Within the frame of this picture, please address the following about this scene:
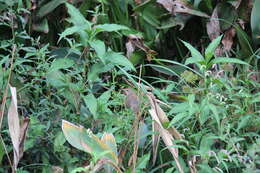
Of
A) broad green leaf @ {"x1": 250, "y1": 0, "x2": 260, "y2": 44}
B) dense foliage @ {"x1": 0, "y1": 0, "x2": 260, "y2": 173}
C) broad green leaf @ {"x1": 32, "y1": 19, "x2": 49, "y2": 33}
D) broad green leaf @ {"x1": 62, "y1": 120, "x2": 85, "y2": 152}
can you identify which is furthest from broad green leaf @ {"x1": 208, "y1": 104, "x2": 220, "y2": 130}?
broad green leaf @ {"x1": 32, "y1": 19, "x2": 49, "y2": 33}

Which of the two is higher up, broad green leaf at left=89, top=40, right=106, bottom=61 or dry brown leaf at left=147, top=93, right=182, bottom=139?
broad green leaf at left=89, top=40, right=106, bottom=61

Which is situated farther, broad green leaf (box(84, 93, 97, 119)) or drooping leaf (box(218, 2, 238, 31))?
drooping leaf (box(218, 2, 238, 31))

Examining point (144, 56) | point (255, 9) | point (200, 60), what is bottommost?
point (144, 56)

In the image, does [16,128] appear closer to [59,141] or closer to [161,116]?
[59,141]

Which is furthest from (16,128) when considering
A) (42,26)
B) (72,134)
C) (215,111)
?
(42,26)

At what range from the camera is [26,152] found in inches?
85.2

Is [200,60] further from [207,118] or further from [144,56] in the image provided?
[144,56]

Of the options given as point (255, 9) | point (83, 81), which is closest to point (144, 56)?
point (255, 9)

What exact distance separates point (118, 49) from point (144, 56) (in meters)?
0.20

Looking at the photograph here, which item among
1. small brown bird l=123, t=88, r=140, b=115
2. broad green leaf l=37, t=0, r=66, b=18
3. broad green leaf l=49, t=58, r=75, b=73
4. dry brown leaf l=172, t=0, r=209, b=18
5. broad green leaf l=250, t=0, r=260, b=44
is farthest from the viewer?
broad green leaf l=37, t=0, r=66, b=18

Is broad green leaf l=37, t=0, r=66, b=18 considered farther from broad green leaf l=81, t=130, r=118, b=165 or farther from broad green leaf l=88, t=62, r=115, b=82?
broad green leaf l=81, t=130, r=118, b=165

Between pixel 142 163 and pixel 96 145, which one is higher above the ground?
pixel 96 145

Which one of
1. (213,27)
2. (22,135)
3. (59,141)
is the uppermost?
(22,135)

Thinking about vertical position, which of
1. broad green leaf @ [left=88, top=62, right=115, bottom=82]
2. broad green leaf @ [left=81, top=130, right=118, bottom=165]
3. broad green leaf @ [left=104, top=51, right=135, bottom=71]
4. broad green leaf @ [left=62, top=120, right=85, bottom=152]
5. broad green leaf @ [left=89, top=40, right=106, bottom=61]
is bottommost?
broad green leaf @ [left=81, top=130, right=118, bottom=165]
